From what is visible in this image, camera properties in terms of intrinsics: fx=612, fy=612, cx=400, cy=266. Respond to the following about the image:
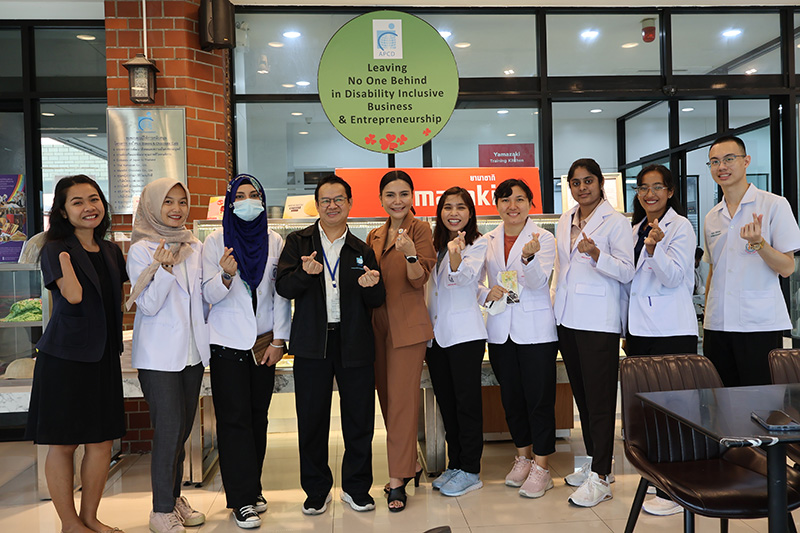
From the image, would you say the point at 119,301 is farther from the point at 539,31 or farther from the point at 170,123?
the point at 539,31

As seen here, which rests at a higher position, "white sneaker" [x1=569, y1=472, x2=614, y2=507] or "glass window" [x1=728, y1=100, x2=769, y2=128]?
"glass window" [x1=728, y1=100, x2=769, y2=128]

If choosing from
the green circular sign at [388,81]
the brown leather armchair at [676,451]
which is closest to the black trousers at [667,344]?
the brown leather armchair at [676,451]

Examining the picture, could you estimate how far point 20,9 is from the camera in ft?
16.4

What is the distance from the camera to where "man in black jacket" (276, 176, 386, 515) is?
10.9 feet

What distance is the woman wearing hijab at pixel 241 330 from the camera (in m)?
3.23

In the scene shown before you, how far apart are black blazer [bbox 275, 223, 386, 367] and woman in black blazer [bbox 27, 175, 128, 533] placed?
2.99 ft

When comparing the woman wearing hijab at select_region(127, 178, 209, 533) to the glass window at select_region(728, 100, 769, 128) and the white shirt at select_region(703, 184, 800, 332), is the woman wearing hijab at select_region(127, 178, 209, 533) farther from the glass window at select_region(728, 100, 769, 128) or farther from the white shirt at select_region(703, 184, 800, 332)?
the glass window at select_region(728, 100, 769, 128)

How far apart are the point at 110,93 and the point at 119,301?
7.78 feet

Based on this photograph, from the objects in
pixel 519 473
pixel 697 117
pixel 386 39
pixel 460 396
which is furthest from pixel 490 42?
pixel 519 473

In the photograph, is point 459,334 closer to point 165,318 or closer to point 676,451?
point 676,451

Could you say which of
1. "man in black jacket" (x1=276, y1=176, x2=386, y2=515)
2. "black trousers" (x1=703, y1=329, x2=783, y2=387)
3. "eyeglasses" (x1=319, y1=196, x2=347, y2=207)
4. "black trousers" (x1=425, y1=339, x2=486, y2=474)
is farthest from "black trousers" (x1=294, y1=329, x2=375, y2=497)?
"black trousers" (x1=703, y1=329, x2=783, y2=387)

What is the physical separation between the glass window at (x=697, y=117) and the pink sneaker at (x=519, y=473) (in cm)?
393

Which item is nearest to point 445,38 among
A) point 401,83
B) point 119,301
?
point 401,83

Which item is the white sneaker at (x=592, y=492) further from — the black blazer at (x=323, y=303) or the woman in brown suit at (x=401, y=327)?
the black blazer at (x=323, y=303)
